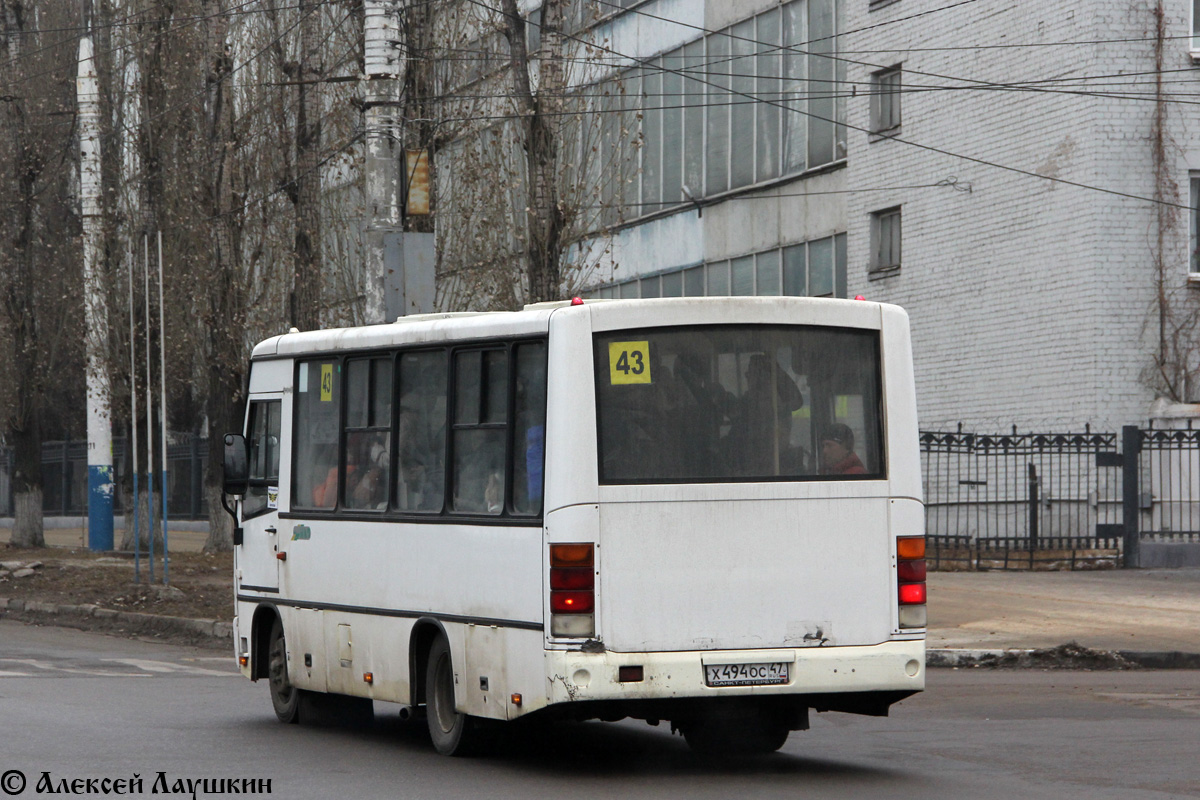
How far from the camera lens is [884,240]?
31.2 m

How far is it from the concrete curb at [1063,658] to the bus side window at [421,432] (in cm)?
659

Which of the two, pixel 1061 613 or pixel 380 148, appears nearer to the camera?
pixel 380 148

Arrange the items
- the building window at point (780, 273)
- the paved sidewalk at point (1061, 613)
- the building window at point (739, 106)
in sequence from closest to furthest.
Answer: the paved sidewalk at point (1061, 613) < the building window at point (739, 106) < the building window at point (780, 273)

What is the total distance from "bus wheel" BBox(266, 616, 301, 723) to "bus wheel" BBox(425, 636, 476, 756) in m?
1.95

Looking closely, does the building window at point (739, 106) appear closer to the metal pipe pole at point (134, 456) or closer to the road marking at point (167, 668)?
the metal pipe pole at point (134, 456)

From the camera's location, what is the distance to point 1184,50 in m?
26.6

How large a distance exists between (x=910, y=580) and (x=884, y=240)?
72.9 feet

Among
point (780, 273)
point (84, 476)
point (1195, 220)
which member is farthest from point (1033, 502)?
point (84, 476)

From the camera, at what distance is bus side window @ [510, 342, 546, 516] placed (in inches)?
367

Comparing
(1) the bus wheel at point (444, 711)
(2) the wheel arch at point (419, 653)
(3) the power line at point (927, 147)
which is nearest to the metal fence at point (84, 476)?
(3) the power line at point (927, 147)

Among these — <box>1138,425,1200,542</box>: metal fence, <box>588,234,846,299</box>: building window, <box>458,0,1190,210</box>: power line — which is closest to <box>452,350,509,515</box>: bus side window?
<box>458,0,1190,210</box>: power line

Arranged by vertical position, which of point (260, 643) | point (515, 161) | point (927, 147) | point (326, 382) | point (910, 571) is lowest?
point (260, 643)

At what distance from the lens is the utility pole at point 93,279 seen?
30109mm

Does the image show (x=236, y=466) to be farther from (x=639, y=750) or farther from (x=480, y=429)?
(x=639, y=750)
